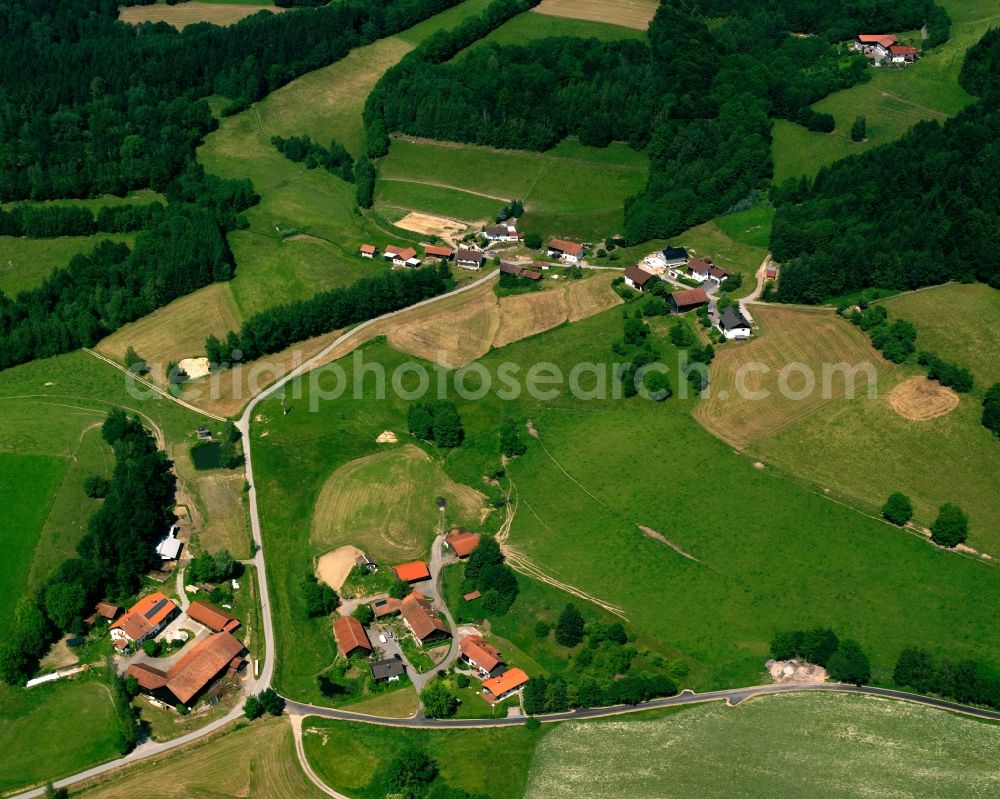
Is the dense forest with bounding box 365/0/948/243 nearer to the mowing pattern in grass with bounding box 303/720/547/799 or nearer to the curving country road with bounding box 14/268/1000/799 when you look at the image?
the curving country road with bounding box 14/268/1000/799

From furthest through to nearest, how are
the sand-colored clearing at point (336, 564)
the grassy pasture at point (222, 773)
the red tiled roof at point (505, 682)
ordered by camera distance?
the sand-colored clearing at point (336, 564) → the red tiled roof at point (505, 682) → the grassy pasture at point (222, 773)

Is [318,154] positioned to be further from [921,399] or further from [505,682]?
[505,682]

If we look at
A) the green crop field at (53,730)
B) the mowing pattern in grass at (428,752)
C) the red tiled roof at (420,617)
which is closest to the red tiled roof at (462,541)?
the red tiled roof at (420,617)

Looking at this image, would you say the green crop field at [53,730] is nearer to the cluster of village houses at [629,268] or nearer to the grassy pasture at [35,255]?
the grassy pasture at [35,255]

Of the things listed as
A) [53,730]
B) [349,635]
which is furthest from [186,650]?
[349,635]


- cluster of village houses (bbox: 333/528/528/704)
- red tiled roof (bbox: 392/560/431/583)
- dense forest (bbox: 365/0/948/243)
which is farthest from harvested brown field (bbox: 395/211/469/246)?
red tiled roof (bbox: 392/560/431/583)

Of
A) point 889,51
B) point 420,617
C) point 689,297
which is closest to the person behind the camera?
point 420,617

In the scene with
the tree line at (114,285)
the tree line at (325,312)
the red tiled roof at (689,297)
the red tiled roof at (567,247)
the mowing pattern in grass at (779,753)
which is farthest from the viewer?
the red tiled roof at (567,247)
